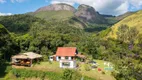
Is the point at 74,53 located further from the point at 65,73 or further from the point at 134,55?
the point at 134,55

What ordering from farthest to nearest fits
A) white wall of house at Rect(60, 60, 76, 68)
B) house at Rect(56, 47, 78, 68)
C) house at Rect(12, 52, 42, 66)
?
house at Rect(12, 52, 42, 66) < house at Rect(56, 47, 78, 68) < white wall of house at Rect(60, 60, 76, 68)

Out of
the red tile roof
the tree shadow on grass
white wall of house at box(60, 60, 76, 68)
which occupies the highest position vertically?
the red tile roof

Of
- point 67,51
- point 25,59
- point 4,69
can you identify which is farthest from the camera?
point 67,51

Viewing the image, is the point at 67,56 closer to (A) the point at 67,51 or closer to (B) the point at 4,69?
(A) the point at 67,51

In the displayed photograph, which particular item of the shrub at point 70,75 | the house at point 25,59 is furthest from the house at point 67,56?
the shrub at point 70,75

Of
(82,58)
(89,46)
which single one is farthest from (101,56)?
(82,58)

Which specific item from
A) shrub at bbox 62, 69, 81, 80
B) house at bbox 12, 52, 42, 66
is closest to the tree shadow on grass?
house at bbox 12, 52, 42, 66

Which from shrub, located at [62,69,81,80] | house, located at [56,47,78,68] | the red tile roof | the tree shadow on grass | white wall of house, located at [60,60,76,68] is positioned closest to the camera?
shrub, located at [62,69,81,80]

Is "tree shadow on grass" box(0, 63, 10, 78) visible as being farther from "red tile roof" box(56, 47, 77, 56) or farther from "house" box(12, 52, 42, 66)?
"red tile roof" box(56, 47, 77, 56)

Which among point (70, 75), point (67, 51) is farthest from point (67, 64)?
point (70, 75)

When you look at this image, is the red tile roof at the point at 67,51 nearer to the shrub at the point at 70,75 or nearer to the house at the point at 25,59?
the house at the point at 25,59

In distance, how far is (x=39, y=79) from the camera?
153 ft

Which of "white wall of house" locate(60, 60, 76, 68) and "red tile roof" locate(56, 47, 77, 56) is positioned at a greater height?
"red tile roof" locate(56, 47, 77, 56)

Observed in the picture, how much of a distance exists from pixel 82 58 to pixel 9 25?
90.1 m
